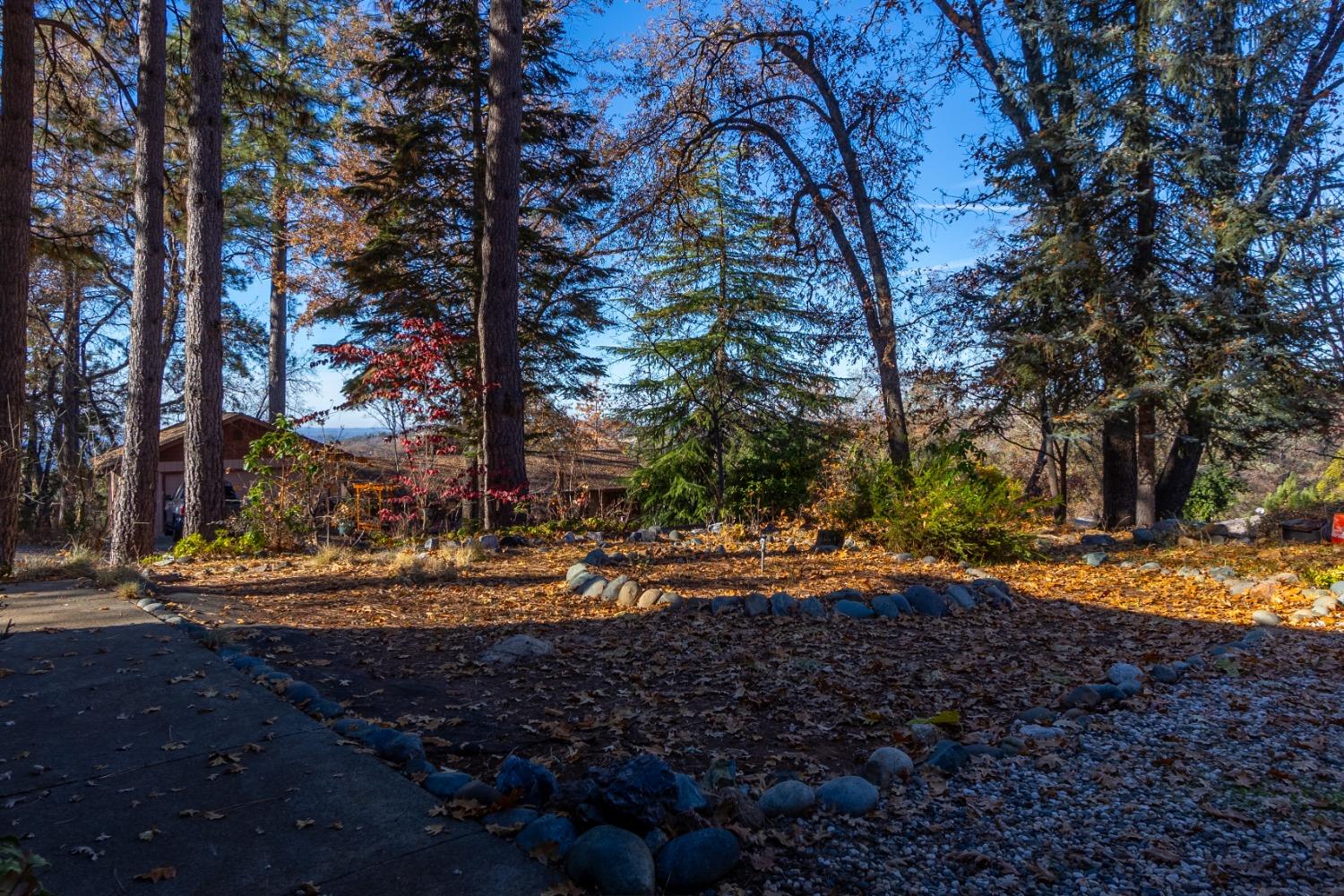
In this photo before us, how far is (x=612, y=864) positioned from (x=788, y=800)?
71cm

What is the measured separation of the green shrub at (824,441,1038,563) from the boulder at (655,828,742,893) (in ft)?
18.2

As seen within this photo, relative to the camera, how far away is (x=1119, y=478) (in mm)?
9609

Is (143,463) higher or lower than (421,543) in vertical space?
higher

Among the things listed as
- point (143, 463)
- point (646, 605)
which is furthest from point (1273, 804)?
point (143, 463)

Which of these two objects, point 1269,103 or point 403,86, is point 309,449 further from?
point 1269,103

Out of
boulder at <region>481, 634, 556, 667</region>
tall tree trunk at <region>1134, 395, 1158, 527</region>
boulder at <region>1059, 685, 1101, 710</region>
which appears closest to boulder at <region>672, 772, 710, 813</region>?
boulder at <region>481, 634, 556, 667</region>

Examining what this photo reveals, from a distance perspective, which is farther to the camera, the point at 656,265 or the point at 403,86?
the point at 656,265

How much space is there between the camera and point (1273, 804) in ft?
8.25

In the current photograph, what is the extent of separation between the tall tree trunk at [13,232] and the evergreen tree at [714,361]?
8128 millimetres

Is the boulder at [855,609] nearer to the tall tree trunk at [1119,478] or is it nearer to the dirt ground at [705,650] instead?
the dirt ground at [705,650]

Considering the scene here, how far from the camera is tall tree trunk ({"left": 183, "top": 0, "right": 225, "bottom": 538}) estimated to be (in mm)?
8602

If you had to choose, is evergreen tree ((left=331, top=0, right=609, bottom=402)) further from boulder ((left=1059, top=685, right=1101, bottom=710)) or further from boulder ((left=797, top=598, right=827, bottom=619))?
boulder ((left=1059, top=685, right=1101, bottom=710))

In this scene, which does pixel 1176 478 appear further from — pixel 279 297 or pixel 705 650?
pixel 279 297

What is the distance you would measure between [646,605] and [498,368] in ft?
14.5
